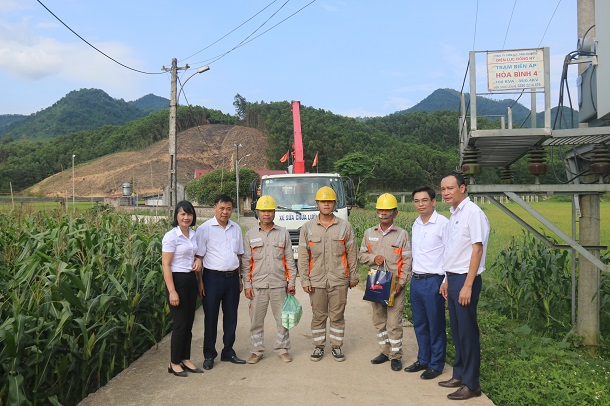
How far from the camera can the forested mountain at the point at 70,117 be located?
152 m

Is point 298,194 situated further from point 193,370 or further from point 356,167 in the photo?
point 356,167

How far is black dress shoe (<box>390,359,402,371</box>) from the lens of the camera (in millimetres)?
5277

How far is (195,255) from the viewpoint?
544cm

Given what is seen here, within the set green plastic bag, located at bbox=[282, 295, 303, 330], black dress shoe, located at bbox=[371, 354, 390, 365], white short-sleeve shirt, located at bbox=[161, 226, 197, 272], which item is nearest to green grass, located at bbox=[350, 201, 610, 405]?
black dress shoe, located at bbox=[371, 354, 390, 365]

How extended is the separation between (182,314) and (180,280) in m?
0.33

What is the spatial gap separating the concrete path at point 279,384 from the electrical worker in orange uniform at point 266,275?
241 millimetres

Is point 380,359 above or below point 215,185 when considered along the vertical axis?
below

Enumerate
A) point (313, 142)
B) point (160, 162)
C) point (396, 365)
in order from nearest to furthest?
point (396, 365) < point (313, 142) < point (160, 162)

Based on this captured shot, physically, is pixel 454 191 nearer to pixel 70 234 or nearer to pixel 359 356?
pixel 359 356

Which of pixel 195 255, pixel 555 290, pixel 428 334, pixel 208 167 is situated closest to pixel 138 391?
pixel 195 255

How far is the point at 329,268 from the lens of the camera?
18.1 feet

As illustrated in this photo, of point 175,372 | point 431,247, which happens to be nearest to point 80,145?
point 175,372

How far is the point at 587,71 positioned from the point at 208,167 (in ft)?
292

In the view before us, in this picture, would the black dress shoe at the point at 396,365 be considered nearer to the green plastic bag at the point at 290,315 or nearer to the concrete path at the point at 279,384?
the concrete path at the point at 279,384
